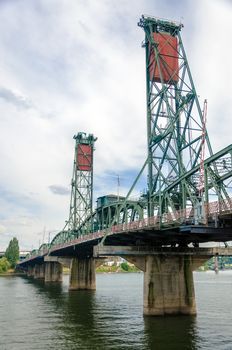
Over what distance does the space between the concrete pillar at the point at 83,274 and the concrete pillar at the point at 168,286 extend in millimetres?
52669

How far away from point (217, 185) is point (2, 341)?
24470 millimetres

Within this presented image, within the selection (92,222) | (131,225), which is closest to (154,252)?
(131,225)

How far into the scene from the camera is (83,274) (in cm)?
10262

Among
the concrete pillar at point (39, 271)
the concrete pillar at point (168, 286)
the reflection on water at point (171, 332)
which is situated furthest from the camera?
the concrete pillar at point (39, 271)

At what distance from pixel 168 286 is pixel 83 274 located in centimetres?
5630

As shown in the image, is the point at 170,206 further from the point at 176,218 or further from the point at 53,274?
the point at 53,274

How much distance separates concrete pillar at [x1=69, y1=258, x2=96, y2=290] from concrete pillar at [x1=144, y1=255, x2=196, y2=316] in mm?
52669

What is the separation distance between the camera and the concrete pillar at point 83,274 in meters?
100

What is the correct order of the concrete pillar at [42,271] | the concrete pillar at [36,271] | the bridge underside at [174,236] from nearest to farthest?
the bridge underside at [174,236]
the concrete pillar at [42,271]
the concrete pillar at [36,271]

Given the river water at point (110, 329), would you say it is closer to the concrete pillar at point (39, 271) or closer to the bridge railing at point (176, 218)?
the bridge railing at point (176, 218)

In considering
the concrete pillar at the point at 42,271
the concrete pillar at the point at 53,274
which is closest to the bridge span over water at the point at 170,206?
the concrete pillar at the point at 53,274

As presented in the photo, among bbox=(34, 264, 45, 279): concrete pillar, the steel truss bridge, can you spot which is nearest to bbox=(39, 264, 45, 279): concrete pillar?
bbox=(34, 264, 45, 279): concrete pillar

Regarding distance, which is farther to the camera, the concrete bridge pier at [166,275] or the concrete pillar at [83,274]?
the concrete pillar at [83,274]

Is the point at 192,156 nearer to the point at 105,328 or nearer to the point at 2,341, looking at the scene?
the point at 105,328
